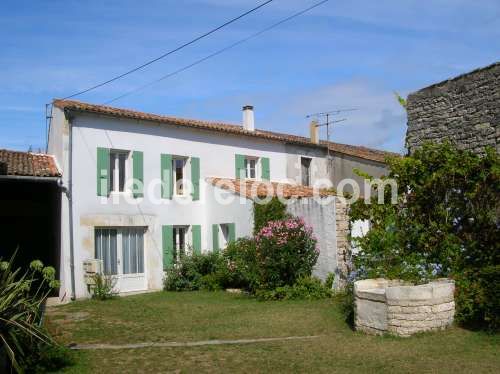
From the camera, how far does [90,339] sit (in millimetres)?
8922

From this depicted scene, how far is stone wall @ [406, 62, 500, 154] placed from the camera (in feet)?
34.7

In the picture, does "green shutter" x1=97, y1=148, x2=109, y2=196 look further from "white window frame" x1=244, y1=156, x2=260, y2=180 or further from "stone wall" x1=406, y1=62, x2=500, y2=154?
"stone wall" x1=406, y1=62, x2=500, y2=154

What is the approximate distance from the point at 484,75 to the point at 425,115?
5.39 feet

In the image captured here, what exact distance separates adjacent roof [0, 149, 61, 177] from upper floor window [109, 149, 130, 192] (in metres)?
1.53

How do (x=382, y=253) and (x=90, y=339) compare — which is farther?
(x=382, y=253)

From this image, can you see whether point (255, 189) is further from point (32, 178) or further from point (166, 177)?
point (32, 178)

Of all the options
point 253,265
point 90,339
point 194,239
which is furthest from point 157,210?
point 90,339

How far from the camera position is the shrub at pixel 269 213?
49.3 feet

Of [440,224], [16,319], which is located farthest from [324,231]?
[16,319]

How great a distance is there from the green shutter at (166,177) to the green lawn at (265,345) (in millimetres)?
5542

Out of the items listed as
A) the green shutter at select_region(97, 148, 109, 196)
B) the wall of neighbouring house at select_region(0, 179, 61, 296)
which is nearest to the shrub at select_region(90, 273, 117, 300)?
the green shutter at select_region(97, 148, 109, 196)

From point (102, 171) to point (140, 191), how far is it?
1.40m

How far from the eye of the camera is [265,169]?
1984 centimetres

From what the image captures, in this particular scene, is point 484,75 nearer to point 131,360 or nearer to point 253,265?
point 253,265
